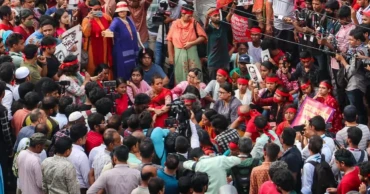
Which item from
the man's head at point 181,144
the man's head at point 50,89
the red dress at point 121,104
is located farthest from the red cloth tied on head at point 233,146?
the red dress at point 121,104

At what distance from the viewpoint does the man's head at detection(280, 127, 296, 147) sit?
18250mm

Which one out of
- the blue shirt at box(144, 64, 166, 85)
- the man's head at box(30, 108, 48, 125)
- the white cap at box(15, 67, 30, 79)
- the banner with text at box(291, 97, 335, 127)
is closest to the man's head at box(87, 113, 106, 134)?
the man's head at box(30, 108, 48, 125)

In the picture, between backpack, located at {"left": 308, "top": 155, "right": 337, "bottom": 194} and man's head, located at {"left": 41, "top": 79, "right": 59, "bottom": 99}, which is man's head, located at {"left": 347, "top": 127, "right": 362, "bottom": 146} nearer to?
backpack, located at {"left": 308, "top": 155, "right": 337, "bottom": 194}

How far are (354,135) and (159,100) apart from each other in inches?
148

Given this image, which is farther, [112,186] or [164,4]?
[164,4]

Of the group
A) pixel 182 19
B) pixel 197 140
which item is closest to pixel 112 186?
pixel 197 140

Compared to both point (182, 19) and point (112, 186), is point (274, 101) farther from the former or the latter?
point (112, 186)

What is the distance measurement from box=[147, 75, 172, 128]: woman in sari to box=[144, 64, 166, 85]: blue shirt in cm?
72

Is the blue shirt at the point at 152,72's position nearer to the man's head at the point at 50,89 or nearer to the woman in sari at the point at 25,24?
the woman in sari at the point at 25,24

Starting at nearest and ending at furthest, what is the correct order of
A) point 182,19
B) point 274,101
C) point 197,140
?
1. point 197,140
2. point 274,101
3. point 182,19

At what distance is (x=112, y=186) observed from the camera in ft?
56.7

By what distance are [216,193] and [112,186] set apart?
132cm

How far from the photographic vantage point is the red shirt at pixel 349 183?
686 inches

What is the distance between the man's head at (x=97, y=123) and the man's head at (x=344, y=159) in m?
3.11
